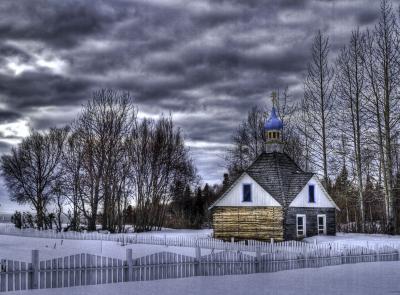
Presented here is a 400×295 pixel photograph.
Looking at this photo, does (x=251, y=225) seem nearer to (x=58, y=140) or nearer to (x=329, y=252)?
(x=329, y=252)

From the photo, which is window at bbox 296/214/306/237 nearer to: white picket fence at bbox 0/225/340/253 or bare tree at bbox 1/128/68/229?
white picket fence at bbox 0/225/340/253

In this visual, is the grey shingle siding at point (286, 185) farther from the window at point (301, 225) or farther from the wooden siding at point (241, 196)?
the window at point (301, 225)

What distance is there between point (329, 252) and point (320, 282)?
786cm

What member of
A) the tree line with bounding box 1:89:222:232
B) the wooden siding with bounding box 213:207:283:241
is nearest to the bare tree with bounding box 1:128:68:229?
the tree line with bounding box 1:89:222:232

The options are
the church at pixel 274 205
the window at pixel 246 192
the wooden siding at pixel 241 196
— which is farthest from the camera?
the window at pixel 246 192

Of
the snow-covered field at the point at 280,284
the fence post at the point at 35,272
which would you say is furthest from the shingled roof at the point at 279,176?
the fence post at the point at 35,272

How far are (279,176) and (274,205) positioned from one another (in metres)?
2.63

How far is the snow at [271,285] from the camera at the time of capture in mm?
16484

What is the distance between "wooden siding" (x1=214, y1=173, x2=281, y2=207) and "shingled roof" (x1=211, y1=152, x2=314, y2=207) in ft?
0.92

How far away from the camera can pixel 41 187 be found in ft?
230

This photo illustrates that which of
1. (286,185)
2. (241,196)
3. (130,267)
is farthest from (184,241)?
A: (130,267)

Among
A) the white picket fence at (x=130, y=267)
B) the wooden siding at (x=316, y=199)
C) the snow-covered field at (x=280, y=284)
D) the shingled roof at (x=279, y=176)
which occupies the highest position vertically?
the shingled roof at (x=279, y=176)

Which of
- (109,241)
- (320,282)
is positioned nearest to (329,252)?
(320,282)

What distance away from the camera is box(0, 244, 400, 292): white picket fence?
16.5 m
